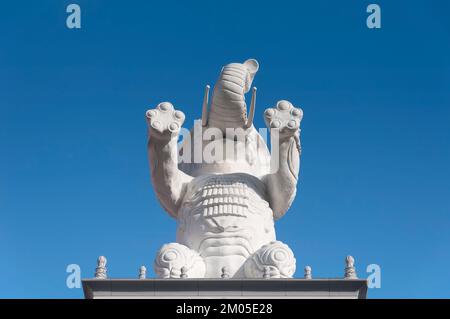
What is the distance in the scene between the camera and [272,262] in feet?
37.8

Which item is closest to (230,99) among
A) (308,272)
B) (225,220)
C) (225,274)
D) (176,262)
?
(225,220)

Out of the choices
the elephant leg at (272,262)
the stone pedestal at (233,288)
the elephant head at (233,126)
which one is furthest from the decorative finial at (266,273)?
the elephant head at (233,126)

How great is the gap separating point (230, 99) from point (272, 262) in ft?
9.19

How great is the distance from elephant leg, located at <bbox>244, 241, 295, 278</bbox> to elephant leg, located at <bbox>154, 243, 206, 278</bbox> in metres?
0.63

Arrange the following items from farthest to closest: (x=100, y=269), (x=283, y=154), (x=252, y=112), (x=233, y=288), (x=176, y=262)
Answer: (x=252, y=112)
(x=283, y=154)
(x=176, y=262)
(x=100, y=269)
(x=233, y=288)

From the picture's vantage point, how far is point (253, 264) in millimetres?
11727

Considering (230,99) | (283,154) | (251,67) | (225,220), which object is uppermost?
(251,67)

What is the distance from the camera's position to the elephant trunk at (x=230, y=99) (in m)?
13.2

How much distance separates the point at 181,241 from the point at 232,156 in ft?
5.81

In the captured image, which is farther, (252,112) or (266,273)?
(252,112)

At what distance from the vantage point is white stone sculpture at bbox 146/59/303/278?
11.8 meters

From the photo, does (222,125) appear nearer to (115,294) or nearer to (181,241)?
(181,241)

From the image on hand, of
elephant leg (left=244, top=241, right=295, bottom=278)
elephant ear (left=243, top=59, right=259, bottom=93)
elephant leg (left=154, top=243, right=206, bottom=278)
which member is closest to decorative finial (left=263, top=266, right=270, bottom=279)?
elephant leg (left=244, top=241, right=295, bottom=278)

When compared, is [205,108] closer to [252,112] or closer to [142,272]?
[252,112]
